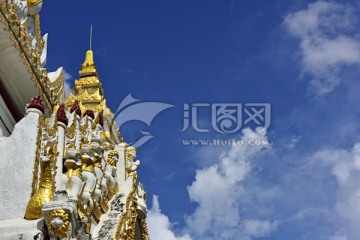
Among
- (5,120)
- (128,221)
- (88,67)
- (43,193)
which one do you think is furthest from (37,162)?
(88,67)

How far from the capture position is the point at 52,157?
739cm

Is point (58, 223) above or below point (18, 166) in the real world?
below

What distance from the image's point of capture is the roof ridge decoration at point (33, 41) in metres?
8.77

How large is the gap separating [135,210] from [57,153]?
94.7 inches

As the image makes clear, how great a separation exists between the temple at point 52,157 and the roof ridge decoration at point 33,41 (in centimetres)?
1

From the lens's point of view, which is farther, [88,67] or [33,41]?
[88,67]

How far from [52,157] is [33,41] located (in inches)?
130

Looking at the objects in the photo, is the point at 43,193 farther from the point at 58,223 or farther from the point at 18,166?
the point at 18,166

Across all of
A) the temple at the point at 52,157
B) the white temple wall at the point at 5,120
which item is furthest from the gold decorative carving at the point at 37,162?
the white temple wall at the point at 5,120

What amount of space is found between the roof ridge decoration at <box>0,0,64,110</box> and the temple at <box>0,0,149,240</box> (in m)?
0.01

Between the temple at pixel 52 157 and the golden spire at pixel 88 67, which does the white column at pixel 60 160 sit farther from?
the golden spire at pixel 88 67

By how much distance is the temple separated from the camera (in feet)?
20.9

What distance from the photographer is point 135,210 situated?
982 centimetres

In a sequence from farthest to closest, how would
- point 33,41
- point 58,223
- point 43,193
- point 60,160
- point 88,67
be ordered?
1. point 88,67
2. point 33,41
3. point 60,160
4. point 43,193
5. point 58,223
